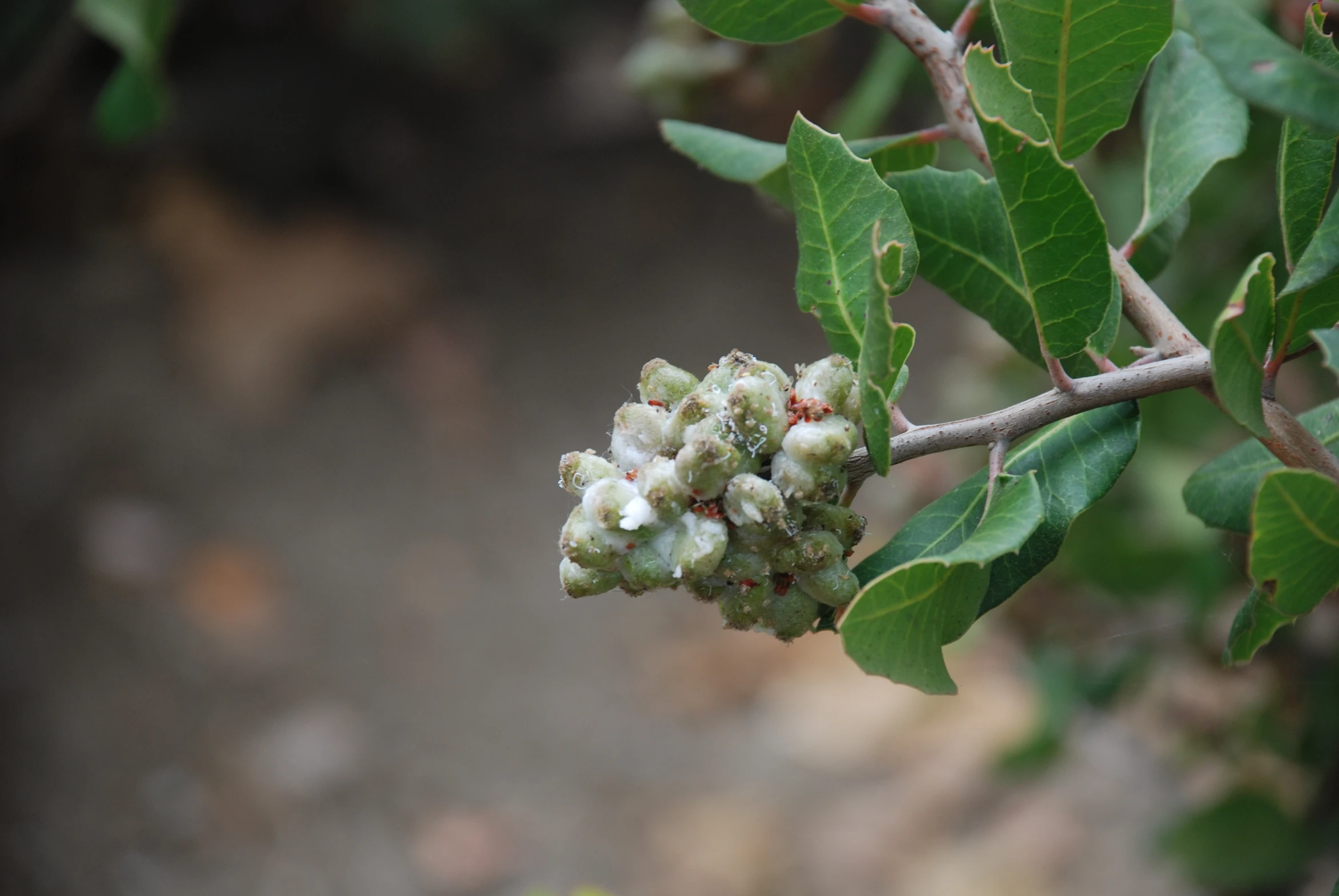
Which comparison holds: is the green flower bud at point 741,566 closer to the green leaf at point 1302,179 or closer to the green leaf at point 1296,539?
the green leaf at point 1296,539

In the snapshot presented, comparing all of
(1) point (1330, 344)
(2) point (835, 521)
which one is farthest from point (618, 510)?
(1) point (1330, 344)

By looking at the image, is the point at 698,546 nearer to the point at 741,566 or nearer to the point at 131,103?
the point at 741,566

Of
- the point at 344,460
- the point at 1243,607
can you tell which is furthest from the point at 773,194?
the point at 344,460

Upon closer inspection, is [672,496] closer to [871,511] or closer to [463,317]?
[871,511]

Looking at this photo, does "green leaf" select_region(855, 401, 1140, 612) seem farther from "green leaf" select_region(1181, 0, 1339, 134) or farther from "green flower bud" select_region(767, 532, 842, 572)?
"green leaf" select_region(1181, 0, 1339, 134)

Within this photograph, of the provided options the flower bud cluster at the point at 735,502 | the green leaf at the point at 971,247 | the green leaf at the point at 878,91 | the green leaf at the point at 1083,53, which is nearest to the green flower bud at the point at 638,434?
the flower bud cluster at the point at 735,502

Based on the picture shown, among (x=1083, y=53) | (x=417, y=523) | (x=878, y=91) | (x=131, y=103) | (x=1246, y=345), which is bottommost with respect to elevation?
(x=1246, y=345)
